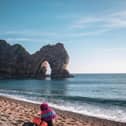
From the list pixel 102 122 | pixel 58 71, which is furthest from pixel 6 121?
pixel 58 71

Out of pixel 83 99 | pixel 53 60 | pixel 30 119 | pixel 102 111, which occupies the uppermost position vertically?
pixel 53 60

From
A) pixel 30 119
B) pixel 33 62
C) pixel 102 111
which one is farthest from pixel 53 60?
pixel 30 119

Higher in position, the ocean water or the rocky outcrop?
the rocky outcrop

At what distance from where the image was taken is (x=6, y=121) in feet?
48.3

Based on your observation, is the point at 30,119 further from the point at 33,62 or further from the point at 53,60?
the point at 33,62

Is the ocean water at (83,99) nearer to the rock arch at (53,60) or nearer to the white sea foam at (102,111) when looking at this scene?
the white sea foam at (102,111)

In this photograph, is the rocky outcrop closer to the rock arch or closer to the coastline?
the rock arch

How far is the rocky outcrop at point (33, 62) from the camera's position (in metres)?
172

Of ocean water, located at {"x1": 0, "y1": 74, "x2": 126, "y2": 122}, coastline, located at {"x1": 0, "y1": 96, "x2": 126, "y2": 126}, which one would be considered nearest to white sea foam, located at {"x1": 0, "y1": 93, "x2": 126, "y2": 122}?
ocean water, located at {"x1": 0, "y1": 74, "x2": 126, "y2": 122}

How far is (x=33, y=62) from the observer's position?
175 m

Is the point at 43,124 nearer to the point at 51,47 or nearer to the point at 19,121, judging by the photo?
the point at 19,121

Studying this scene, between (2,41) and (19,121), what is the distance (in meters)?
184

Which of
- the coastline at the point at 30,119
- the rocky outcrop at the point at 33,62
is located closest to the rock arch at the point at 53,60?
the rocky outcrop at the point at 33,62

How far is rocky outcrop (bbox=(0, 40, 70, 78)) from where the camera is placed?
6752 inches
